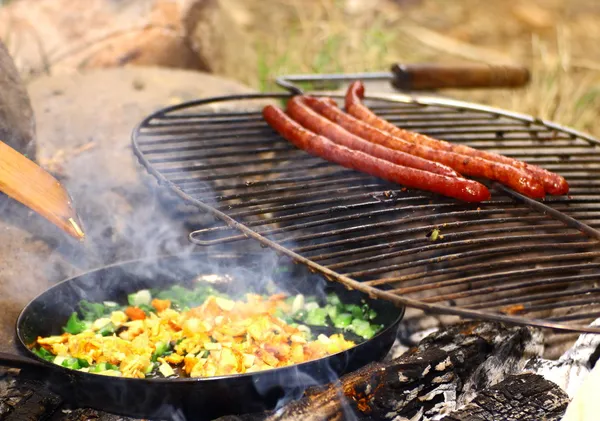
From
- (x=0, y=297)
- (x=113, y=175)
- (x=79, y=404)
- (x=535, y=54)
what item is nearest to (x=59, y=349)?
(x=79, y=404)

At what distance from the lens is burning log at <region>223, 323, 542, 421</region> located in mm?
2875

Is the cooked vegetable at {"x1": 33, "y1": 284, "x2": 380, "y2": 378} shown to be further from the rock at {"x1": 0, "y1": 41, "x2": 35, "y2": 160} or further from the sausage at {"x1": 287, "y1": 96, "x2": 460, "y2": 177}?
the rock at {"x1": 0, "y1": 41, "x2": 35, "y2": 160}

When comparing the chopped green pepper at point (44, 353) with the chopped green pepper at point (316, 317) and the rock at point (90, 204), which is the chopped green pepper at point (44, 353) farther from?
the chopped green pepper at point (316, 317)

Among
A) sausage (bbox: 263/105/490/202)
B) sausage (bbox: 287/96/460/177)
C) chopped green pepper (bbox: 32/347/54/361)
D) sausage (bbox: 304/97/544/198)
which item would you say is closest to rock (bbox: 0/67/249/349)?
chopped green pepper (bbox: 32/347/54/361)

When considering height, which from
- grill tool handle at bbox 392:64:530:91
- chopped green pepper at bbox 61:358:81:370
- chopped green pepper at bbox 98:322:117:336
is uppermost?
grill tool handle at bbox 392:64:530:91

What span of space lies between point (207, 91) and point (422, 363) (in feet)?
12.9

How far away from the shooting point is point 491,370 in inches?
132

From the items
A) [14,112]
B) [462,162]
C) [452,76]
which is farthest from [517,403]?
[452,76]

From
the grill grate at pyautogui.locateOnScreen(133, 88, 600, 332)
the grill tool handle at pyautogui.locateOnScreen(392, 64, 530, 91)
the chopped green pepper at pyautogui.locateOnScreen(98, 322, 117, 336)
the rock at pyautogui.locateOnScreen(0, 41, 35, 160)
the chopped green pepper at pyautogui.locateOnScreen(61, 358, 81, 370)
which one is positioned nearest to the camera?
the grill grate at pyautogui.locateOnScreen(133, 88, 600, 332)

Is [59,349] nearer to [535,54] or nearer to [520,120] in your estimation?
[520,120]

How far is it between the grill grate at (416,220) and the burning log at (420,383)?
0.77ft

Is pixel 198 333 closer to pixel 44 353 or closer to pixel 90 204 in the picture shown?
pixel 44 353

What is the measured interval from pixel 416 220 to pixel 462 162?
2.18 feet

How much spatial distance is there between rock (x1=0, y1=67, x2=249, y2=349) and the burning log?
162cm
